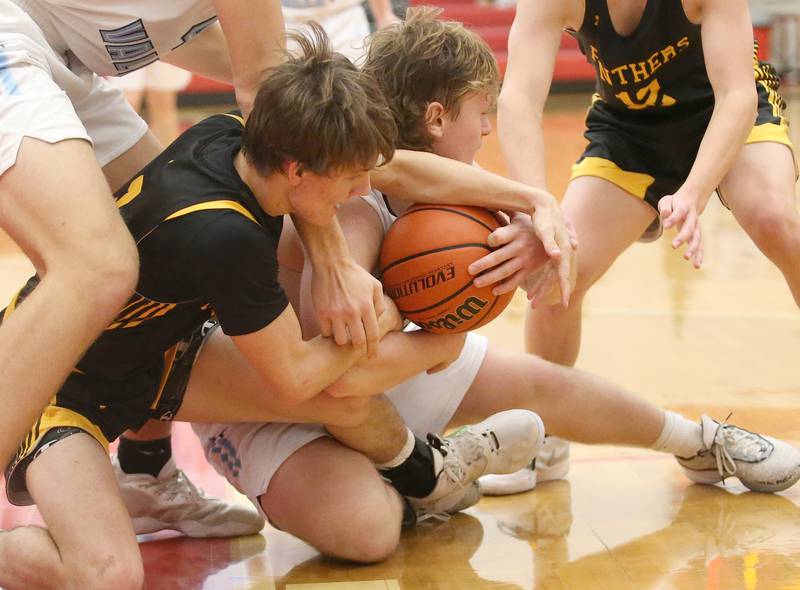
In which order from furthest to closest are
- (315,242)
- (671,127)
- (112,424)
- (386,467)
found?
(671,127) < (386,467) < (112,424) < (315,242)

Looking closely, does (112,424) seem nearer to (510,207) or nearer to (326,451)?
(326,451)

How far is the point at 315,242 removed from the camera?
287 cm

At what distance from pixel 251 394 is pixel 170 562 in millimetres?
535

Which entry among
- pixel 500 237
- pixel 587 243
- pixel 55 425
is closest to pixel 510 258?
pixel 500 237

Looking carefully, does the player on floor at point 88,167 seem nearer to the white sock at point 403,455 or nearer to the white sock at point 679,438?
the white sock at point 403,455

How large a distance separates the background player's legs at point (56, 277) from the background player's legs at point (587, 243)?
171cm

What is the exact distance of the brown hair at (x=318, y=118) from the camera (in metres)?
2.64

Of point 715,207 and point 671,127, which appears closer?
point 671,127

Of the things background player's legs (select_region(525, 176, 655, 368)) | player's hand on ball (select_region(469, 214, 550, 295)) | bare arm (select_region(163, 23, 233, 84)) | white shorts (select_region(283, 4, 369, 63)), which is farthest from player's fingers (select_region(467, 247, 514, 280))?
white shorts (select_region(283, 4, 369, 63))

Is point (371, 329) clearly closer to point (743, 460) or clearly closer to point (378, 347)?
point (378, 347)

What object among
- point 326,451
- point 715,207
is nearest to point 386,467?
point 326,451

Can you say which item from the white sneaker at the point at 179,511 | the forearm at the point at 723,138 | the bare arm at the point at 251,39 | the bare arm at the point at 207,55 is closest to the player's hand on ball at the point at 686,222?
the forearm at the point at 723,138

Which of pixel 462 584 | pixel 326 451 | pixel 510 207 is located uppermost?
pixel 510 207

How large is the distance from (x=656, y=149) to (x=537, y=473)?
1.17 metres
